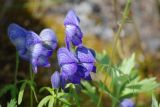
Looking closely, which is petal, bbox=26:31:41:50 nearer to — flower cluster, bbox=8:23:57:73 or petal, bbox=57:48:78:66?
flower cluster, bbox=8:23:57:73

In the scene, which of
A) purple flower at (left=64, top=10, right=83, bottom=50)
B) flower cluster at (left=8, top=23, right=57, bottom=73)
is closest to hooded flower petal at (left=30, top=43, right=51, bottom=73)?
flower cluster at (left=8, top=23, right=57, bottom=73)

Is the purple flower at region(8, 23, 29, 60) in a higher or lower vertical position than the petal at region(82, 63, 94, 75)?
higher

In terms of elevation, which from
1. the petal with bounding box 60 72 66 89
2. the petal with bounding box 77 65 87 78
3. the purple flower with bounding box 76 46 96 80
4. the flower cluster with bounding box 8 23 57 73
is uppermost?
the flower cluster with bounding box 8 23 57 73

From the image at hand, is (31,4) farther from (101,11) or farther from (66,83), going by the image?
(66,83)

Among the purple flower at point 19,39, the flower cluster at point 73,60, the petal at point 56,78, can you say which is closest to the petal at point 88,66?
the flower cluster at point 73,60

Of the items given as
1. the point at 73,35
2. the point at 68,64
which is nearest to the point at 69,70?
the point at 68,64

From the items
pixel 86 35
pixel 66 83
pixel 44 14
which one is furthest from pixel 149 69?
pixel 66 83

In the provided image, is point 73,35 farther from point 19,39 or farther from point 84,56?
point 19,39
